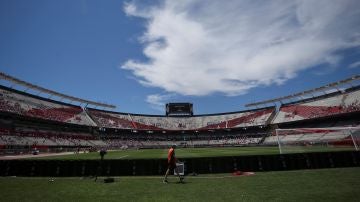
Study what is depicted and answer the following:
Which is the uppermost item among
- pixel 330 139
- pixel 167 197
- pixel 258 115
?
pixel 258 115

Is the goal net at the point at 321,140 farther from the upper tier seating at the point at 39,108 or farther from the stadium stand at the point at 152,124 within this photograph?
the upper tier seating at the point at 39,108

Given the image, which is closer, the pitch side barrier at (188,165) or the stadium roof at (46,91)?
the pitch side barrier at (188,165)

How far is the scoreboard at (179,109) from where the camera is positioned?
365ft

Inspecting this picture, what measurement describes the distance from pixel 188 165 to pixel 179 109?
95691 mm

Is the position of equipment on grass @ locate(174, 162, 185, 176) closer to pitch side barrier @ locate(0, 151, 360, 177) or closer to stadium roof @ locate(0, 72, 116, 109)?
pitch side barrier @ locate(0, 151, 360, 177)

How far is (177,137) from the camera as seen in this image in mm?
99000


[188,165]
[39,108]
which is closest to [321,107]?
[188,165]

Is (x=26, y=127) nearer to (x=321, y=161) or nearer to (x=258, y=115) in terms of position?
(x=321, y=161)

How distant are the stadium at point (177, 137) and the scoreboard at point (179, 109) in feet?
1.43

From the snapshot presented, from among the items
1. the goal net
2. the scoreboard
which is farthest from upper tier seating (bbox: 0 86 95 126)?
the goal net

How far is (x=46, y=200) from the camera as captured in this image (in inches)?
327

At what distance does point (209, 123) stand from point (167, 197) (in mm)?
94453

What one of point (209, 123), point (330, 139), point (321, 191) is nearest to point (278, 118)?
point (209, 123)

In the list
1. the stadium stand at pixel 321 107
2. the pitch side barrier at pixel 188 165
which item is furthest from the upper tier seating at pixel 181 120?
the pitch side barrier at pixel 188 165
